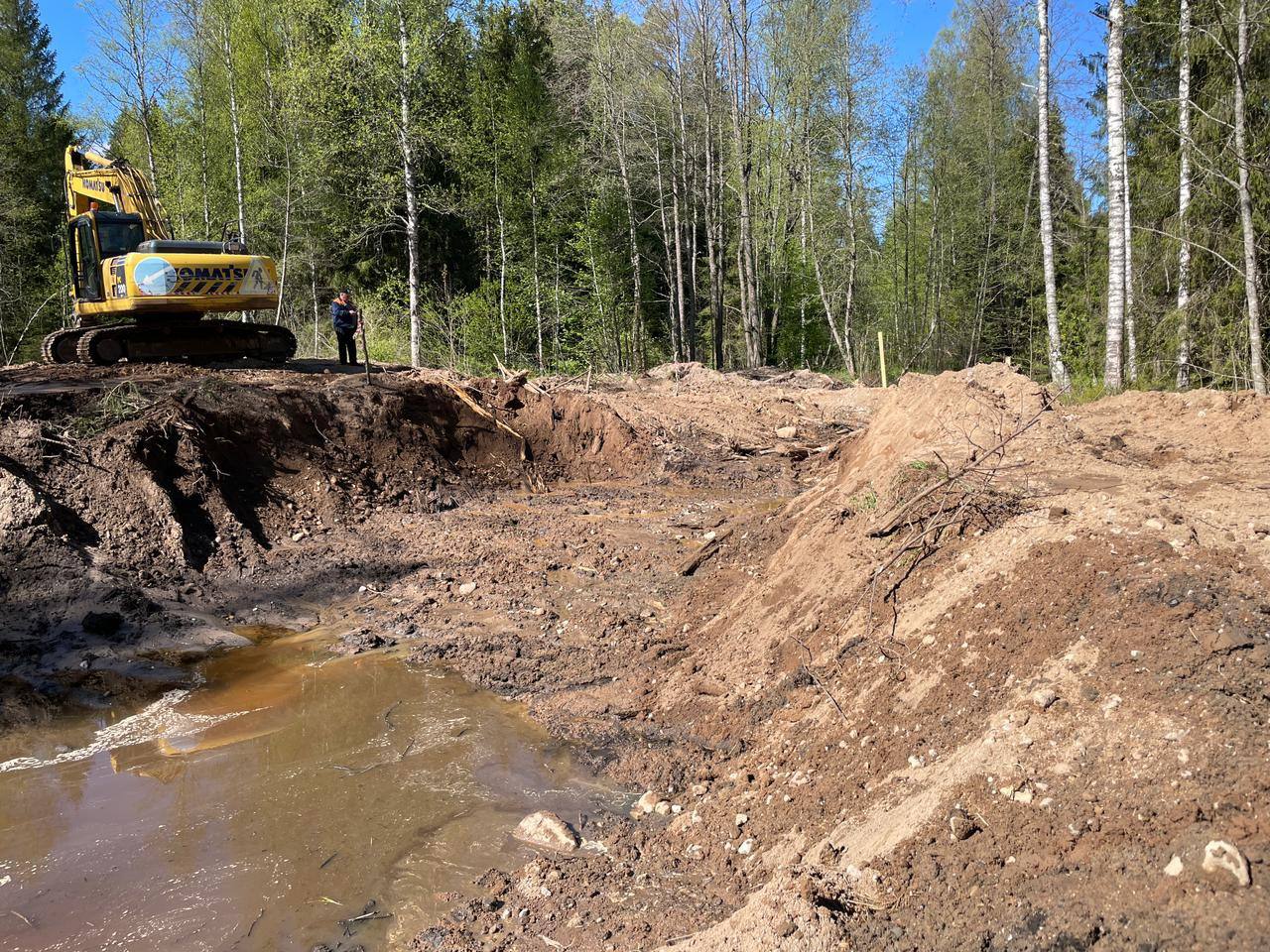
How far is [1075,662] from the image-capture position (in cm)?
379

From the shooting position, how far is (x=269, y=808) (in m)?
4.98

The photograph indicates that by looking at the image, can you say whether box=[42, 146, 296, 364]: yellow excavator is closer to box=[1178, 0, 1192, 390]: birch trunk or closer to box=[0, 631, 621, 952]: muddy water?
box=[0, 631, 621, 952]: muddy water

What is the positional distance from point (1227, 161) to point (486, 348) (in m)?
16.3

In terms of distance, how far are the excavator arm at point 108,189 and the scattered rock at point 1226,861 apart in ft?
53.6

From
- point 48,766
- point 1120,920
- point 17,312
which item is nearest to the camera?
point 1120,920

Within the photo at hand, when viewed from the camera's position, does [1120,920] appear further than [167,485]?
No

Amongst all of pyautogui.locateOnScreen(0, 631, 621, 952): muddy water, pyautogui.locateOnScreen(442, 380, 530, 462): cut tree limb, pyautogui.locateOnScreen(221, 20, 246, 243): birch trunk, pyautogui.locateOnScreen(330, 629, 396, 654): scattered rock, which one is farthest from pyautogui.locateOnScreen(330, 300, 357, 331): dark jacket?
pyautogui.locateOnScreen(221, 20, 246, 243): birch trunk

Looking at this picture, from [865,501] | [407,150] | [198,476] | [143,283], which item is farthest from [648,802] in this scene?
[407,150]

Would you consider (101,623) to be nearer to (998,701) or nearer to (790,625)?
(790,625)

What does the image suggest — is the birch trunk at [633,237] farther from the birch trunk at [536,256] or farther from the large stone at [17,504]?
the large stone at [17,504]

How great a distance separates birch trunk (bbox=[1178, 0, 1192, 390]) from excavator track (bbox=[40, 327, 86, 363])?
59.8 ft

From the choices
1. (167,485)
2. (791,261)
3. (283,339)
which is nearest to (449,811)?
(167,485)

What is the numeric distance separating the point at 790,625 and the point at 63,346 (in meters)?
13.5

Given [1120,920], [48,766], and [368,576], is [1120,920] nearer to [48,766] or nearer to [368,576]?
[48,766]
